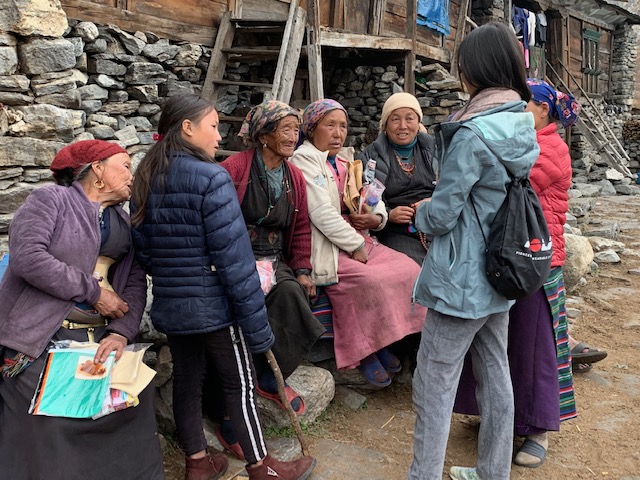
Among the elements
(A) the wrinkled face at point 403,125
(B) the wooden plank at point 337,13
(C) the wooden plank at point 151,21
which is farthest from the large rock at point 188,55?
(A) the wrinkled face at point 403,125

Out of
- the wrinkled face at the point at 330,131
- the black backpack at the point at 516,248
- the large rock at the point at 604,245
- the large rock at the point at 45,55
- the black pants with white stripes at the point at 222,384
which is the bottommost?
the black pants with white stripes at the point at 222,384

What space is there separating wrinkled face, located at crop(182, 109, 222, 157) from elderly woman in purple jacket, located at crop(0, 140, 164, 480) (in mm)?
289

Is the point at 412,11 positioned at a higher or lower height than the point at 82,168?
higher

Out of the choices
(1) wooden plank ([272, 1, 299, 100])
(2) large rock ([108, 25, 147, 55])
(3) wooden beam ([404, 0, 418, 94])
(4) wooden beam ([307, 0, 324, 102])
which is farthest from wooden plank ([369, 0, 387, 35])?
(2) large rock ([108, 25, 147, 55])

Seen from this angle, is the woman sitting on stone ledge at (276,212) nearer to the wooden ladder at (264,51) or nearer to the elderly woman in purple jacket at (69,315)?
the elderly woman in purple jacket at (69,315)

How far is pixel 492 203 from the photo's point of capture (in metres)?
2.17

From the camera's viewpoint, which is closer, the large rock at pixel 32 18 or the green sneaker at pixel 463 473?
the green sneaker at pixel 463 473

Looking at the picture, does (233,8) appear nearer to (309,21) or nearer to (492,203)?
(309,21)

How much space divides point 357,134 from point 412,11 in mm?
2214

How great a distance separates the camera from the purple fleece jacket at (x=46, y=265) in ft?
6.65

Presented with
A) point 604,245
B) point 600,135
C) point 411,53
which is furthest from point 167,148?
point 600,135

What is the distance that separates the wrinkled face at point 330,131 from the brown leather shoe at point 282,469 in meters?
1.82

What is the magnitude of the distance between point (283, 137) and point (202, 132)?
612 millimetres

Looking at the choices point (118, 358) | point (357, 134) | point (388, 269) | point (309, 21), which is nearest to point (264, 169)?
point (388, 269)
